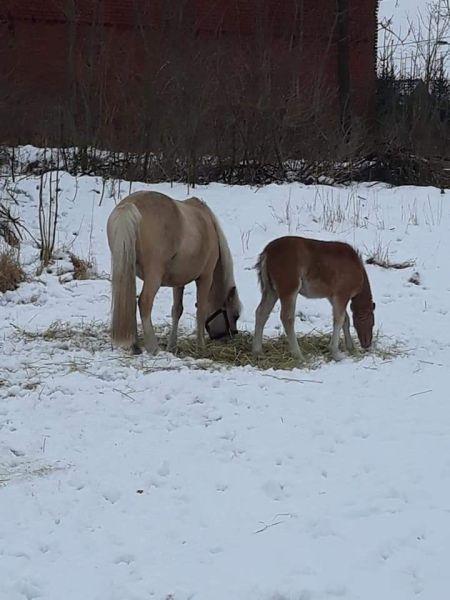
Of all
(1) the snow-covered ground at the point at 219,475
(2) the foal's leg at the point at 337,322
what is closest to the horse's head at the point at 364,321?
(2) the foal's leg at the point at 337,322

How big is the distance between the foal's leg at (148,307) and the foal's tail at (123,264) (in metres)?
0.24

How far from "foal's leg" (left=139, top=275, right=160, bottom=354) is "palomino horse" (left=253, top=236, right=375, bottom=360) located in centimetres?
94

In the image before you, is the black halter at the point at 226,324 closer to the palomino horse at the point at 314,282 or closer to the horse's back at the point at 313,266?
the palomino horse at the point at 314,282

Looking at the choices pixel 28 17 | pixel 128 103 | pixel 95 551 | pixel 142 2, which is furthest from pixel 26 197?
pixel 95 551

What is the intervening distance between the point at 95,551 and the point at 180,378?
2.48 m

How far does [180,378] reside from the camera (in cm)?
601

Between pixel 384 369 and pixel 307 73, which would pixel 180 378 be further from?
pixel 307 73

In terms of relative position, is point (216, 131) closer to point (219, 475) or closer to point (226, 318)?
point (226, 318)

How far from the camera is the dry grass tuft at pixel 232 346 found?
22.9ft

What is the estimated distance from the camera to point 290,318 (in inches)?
279

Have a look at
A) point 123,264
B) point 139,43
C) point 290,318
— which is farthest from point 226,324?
point 139,43

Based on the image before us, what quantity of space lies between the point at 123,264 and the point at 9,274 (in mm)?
3803

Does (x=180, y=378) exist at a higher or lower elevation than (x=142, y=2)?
lower

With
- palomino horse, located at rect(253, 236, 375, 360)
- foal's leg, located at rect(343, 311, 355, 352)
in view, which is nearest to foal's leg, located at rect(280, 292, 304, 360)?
palomino horse, located at rect(253, 236, 375, 360)
